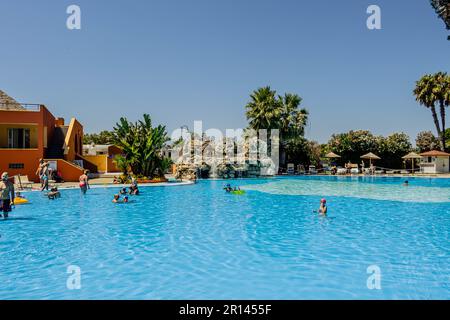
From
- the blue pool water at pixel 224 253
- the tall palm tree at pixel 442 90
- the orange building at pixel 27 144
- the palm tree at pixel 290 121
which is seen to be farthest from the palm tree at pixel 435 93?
the orange building at pixel 27 144

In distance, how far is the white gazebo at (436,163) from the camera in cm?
4519

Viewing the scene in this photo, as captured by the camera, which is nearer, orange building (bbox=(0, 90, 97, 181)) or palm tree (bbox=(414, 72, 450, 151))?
orange building (bbox=(0, 90, 97, 181))

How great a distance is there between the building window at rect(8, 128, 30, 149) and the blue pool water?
1880 cm

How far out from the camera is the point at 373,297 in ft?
19.5

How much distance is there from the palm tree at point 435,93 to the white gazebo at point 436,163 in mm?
3643

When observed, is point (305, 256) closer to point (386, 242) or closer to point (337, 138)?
point (386, 242)

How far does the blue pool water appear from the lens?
20.7 feet

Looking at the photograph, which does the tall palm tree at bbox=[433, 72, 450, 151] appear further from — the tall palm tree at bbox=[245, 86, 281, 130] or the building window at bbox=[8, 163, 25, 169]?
the building window at bbox=[8, 163, 25, 169]

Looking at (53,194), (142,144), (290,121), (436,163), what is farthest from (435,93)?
(53,194)

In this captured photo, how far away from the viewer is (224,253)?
8.66 metres

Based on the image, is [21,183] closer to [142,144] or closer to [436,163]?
[142,144]

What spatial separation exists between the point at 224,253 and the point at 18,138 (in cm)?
2980

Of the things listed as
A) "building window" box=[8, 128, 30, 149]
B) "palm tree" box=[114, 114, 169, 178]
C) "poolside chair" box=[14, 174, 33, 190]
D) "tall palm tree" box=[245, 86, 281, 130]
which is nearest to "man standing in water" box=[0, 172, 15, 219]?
"poolside chair" box=[14, 174, 33, 190]

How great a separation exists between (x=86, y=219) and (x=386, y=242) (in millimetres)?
11033
